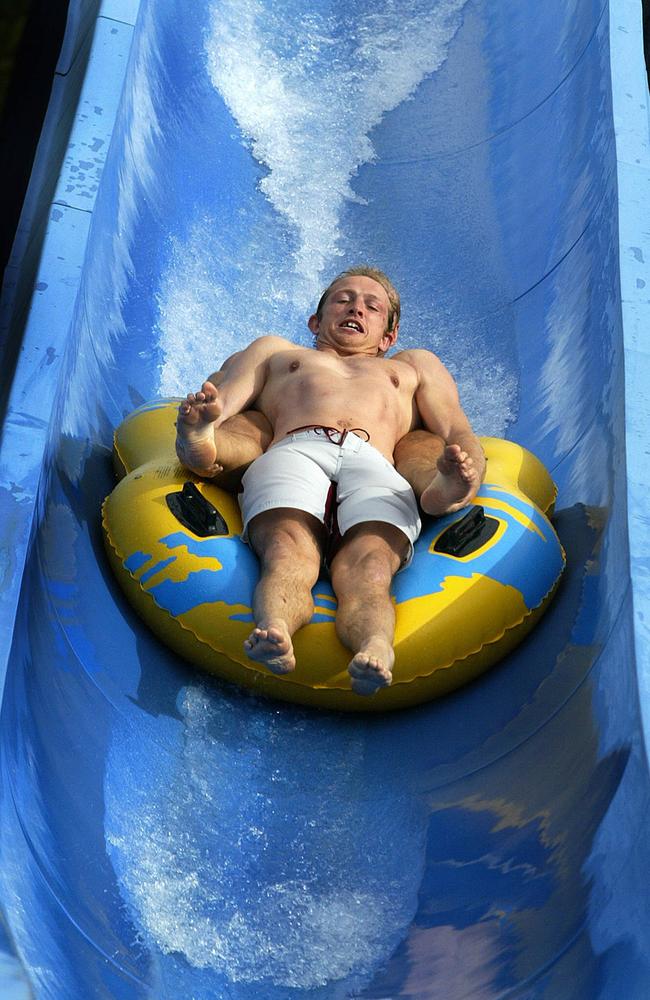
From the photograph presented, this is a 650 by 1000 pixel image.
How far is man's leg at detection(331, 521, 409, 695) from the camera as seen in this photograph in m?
1.84

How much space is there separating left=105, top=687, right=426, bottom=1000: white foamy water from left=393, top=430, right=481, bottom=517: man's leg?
1.42ft

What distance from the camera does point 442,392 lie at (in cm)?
249

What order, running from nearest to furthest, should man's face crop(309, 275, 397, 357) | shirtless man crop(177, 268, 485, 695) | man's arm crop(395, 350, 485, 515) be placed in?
shirtless man crop(177, 268, 485, 695), man's arm crop(395, 350, 485, 515), man's face crop(309, 275, 397, 357)

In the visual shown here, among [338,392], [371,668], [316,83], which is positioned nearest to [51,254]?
[338,392]

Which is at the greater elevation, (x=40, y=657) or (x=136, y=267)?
(x=136, y=267)

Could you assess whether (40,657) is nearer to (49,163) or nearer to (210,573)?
(210,573)

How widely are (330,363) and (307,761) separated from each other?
2.69 ft

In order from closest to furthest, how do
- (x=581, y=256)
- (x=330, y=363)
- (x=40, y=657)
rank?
(x=40, y=657)
(x=330, y=363)
(x=581, y=256)

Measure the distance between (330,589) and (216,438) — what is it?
37 centimetres

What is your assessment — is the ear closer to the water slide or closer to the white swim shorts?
the water slide

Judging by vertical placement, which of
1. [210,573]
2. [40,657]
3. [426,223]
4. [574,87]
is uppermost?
[574,87]

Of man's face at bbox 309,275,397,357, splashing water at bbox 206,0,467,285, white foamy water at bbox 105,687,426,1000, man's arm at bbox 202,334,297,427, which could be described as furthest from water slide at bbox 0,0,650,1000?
man's face at bbox 309,275,397,357

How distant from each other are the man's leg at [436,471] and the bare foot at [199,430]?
1.20 ft

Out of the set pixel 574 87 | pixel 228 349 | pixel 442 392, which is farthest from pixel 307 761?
pixel 574 87
